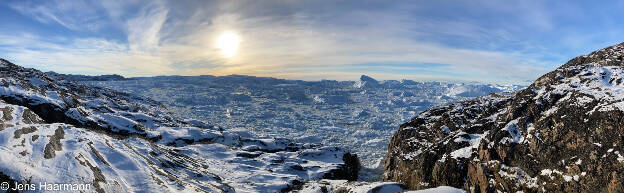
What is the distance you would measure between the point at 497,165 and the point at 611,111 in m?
11.7

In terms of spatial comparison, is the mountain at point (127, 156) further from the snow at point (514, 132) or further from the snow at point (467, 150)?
the snow at point (514, 132)

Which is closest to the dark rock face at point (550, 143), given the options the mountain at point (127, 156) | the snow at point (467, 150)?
the snow at point (467, 150)

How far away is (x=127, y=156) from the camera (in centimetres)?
4166

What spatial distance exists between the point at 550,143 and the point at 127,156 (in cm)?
5393

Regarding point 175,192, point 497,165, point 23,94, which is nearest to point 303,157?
point 175,192

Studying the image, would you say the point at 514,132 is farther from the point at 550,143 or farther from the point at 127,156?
the point at 127,156

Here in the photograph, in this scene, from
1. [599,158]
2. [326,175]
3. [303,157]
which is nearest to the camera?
[599,158]

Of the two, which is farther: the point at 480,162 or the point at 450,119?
the point at 450,119

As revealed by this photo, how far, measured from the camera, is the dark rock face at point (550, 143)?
2653 centimetres

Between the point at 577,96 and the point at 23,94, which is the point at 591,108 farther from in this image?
the point at 23,94

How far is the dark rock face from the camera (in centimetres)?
2653

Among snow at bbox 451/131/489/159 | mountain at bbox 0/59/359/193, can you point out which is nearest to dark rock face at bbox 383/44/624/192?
snow at bbox 451/131/489/159

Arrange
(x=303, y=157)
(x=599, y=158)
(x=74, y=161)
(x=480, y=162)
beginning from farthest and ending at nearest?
1. (x=303, y=157)
2. (x=480, y=162)
3. (x=74, y=161)
4. (x=599, y=158)

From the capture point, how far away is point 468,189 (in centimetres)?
3766
